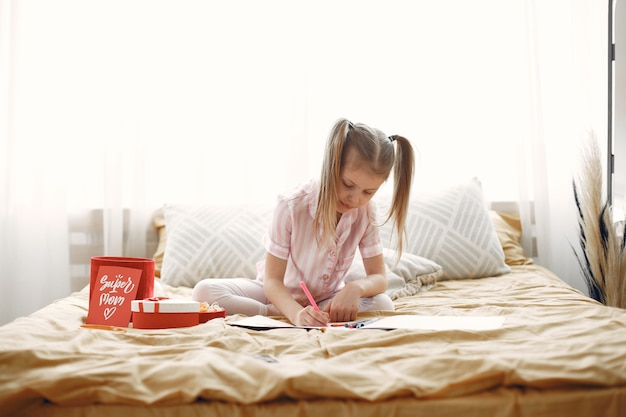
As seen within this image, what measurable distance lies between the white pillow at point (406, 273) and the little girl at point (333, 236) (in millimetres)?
172

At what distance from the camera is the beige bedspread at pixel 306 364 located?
0.95 m

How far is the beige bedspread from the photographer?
95cm

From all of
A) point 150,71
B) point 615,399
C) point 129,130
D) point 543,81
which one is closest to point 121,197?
point 129,130

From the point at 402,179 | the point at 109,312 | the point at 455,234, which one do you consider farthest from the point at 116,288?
the point at 455,234

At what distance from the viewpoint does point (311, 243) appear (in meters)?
1.82

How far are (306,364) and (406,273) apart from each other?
1.15 meters

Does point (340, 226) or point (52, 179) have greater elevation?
point (52, 179)

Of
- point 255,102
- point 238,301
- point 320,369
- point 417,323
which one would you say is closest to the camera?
point 320,369

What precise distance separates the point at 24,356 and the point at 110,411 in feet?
0.62

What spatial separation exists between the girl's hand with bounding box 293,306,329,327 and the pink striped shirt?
1.01 feet

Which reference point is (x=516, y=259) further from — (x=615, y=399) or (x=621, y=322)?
(x=615, y=399)

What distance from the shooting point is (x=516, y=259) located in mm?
2545

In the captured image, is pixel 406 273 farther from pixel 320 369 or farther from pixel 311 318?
pixel 320 369

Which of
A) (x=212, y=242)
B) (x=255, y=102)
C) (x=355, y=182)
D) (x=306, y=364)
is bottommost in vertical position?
(x=306, y=364)
